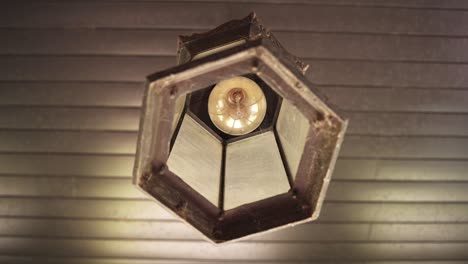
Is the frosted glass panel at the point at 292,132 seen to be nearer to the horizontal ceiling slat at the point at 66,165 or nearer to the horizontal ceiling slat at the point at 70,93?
the horizontal ceiling slat at the point at 70,93

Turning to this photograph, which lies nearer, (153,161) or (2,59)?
(153,161)

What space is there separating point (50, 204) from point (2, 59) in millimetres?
921

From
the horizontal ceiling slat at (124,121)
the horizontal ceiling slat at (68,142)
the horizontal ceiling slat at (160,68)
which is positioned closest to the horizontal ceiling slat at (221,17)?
the horizontal ceiling slat at (160,68)

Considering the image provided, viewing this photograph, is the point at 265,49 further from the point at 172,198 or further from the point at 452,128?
Result: the point at 452,128

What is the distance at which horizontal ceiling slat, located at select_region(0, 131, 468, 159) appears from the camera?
230cm

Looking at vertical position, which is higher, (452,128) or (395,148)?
(452,128)

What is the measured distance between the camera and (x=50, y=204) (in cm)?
249

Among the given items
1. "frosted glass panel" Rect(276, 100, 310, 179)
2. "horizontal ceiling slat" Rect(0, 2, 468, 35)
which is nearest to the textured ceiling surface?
"horizontal ceiling slat" Rect(0, 2, 468, 35)

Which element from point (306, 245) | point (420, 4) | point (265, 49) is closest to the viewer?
point (265, 49)

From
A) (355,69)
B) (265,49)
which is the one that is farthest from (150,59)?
(265,49)

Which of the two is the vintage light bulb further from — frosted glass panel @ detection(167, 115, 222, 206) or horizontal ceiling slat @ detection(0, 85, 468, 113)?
horizontal ceiling slat @ detection(0, 85, 468, 113)

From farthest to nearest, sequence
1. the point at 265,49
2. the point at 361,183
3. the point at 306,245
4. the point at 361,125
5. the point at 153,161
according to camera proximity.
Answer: the point at 306,245 → the point at 361,183 → the point at 361,125 → the point at 153,161 → the point at 265,49

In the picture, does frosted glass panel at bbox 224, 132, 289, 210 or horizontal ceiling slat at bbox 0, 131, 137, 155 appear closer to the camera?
frosted glass panel at bbox 224, 132, 289, 210

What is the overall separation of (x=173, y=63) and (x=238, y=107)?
3.48 feet
